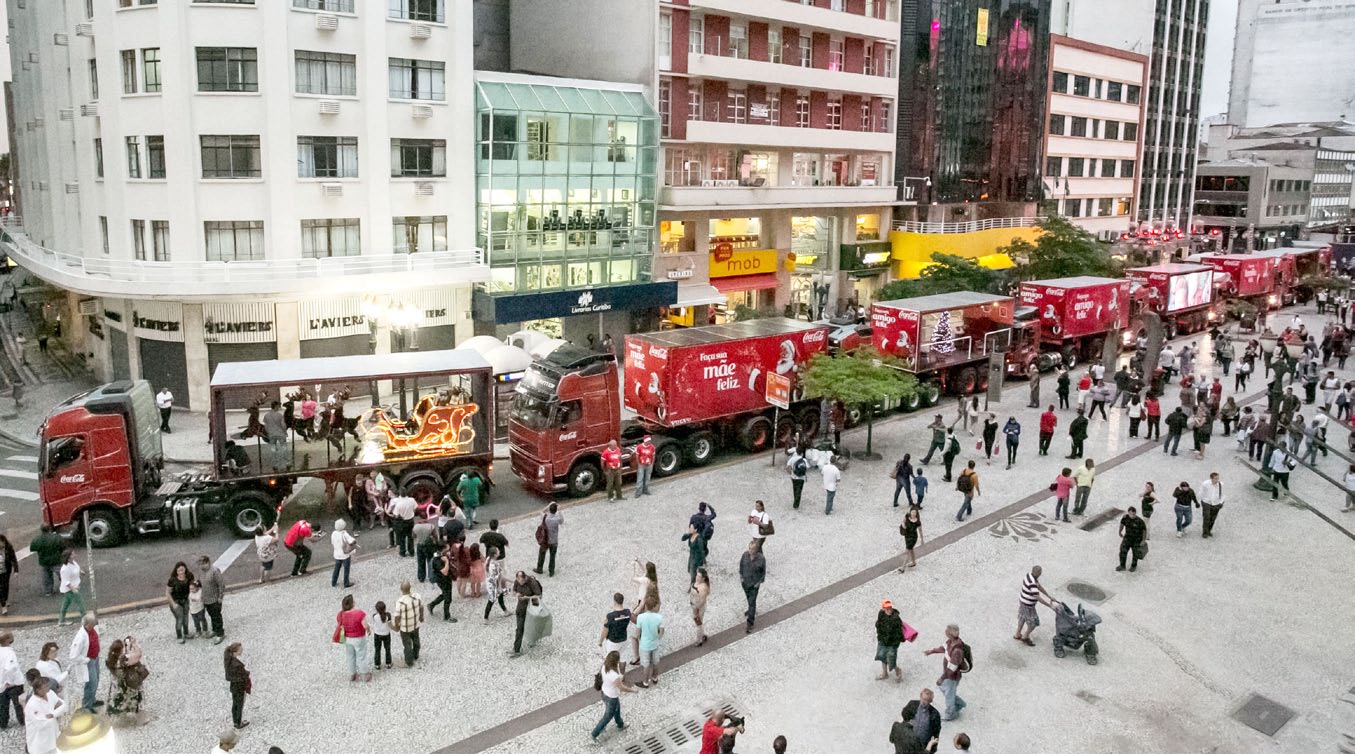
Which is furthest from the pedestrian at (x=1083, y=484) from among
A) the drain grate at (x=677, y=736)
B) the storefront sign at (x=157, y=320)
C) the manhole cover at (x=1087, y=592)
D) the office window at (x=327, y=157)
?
the storefront sign at (x=157, y=320)

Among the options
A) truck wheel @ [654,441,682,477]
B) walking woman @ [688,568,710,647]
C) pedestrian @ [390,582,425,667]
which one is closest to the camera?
pedestrian @ [390,582,425,667]

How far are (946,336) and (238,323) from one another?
2428 cm

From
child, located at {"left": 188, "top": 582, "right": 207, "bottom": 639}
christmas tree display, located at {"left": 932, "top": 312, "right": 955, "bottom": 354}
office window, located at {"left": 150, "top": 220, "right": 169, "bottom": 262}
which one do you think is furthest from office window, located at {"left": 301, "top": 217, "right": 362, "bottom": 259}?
christmas tree display, located at {"left": 932, "top": 312, "right": 955, "bottom": 354}

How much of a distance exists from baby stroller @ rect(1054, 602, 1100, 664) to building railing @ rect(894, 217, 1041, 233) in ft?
141

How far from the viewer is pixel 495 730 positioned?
1367 centimetres

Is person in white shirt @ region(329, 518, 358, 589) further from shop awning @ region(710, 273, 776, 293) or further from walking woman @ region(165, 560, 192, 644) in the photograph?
shop awning @ region(710, 273, 776, 293)

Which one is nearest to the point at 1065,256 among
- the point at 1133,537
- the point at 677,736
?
the point at 1133,537

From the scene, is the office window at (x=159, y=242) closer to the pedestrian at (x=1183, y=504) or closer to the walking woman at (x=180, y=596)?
the walking woman at (x=180, y=596)

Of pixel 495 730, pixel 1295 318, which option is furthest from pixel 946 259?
pixel 495 730

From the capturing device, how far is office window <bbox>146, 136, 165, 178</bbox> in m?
31.7

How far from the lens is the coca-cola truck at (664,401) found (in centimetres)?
2358

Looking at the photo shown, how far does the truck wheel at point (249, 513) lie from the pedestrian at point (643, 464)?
833cm

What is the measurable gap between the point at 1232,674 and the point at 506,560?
43.2ft

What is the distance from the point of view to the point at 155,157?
31906 millimetres
